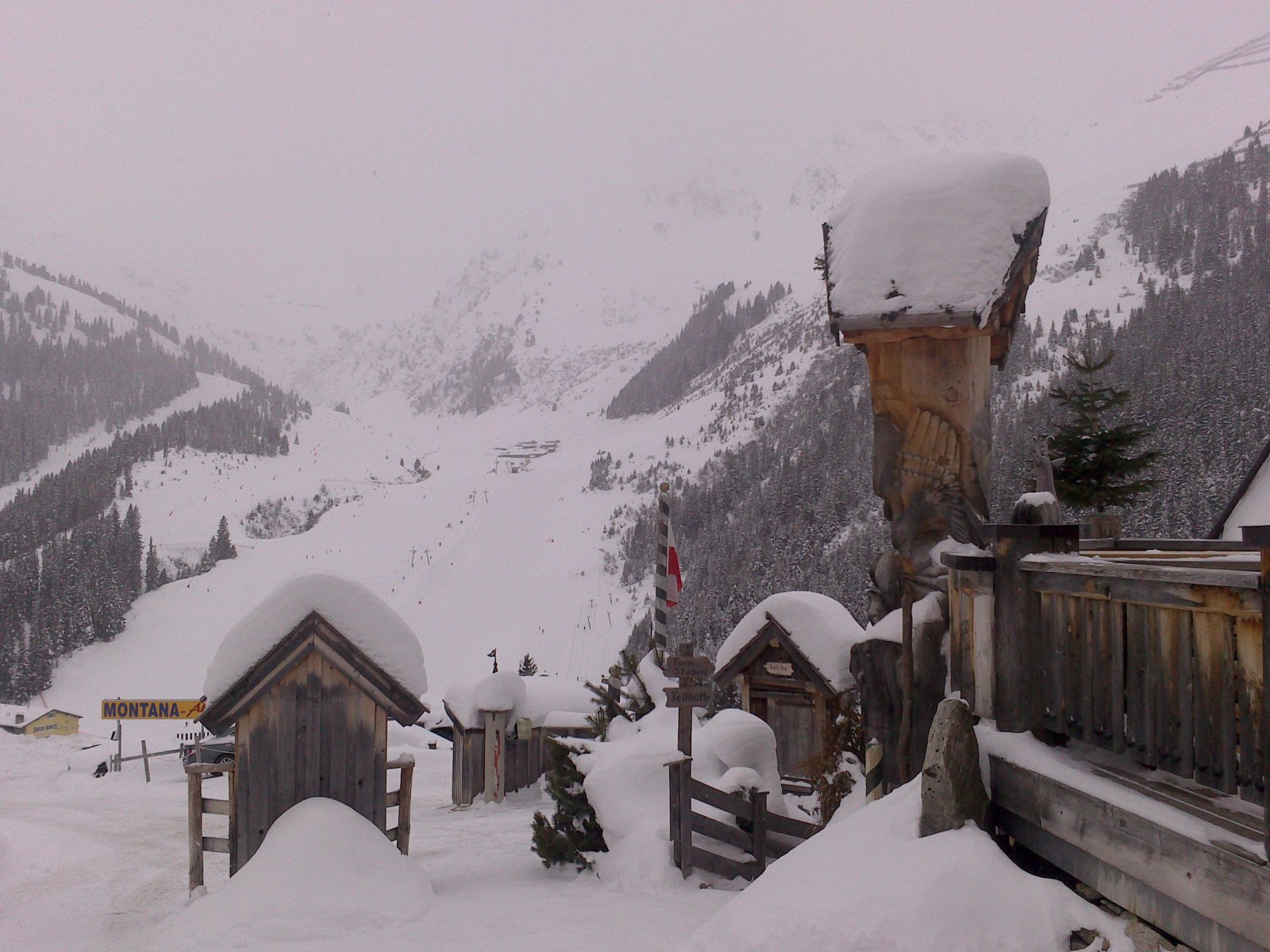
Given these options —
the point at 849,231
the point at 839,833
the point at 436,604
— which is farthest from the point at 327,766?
the point at 436,604

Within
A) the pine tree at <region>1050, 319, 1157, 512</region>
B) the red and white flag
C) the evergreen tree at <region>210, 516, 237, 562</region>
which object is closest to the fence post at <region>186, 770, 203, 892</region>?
the red and white flag

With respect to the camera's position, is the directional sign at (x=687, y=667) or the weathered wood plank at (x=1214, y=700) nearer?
the weathered wood plank at (x=1214, y=700)

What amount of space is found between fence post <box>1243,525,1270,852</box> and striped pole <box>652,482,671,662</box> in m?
7.19

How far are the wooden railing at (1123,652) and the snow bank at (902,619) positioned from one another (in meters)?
0.84

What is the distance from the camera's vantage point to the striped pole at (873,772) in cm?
644

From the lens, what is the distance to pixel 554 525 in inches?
3091

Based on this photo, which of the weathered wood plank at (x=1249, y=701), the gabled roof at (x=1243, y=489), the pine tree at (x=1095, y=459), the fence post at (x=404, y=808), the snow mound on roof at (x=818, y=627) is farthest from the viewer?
the pine tree at (x=1095, y=459)

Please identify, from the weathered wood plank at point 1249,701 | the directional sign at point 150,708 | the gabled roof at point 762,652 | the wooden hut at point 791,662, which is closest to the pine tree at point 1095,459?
the wooden hut at point 791,662

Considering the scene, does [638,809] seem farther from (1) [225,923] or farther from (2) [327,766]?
(1) [225,923]

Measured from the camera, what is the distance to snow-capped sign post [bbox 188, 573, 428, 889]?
8273mm

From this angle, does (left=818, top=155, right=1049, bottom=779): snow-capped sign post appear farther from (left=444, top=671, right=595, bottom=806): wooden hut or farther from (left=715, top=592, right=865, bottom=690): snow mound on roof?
(left=444, top=671, right=595, bottom=806): wooden hut

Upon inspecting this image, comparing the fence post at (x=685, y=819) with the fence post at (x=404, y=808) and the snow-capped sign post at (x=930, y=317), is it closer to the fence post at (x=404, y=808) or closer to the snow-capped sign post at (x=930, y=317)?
the snow-capped sign post at (x=930, y=317)

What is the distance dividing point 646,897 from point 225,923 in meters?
3.43

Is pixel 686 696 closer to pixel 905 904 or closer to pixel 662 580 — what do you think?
pixel 662 580
